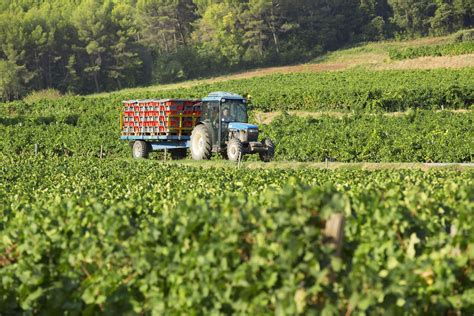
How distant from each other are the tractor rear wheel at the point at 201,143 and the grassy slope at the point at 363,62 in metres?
34.3

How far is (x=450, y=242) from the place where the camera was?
6559 mm

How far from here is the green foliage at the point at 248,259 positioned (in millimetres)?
6070

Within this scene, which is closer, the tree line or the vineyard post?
the vineyard post

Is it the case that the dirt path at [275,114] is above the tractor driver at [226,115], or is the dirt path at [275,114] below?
below

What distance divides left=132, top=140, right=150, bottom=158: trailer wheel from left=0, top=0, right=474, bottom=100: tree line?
152ft

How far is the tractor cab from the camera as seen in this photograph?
2525 centimetres

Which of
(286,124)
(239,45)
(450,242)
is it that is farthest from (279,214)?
(239,45)

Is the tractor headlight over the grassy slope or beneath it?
beneath

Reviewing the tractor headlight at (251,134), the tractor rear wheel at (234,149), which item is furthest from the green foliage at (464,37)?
the tractor rear wheel at (234,149)

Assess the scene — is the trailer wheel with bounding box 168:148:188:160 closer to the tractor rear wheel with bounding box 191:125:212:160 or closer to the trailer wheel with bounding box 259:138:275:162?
the tractor rear wheel with bounding box 191:125:212:160

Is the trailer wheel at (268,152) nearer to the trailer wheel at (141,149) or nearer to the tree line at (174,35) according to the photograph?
the trailer wheel at (141,149)

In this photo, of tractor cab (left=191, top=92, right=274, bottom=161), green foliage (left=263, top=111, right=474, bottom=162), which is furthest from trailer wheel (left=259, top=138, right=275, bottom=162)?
green foliage (left=263, top=111, right=474, bottom=162)

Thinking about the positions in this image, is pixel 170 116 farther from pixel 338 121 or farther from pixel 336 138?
pixel 338 121

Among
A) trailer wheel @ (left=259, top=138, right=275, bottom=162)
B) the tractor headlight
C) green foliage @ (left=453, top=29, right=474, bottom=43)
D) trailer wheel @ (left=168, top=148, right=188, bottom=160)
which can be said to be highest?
green foliage @ (left=453, top=29, right=474, bottom=43)
